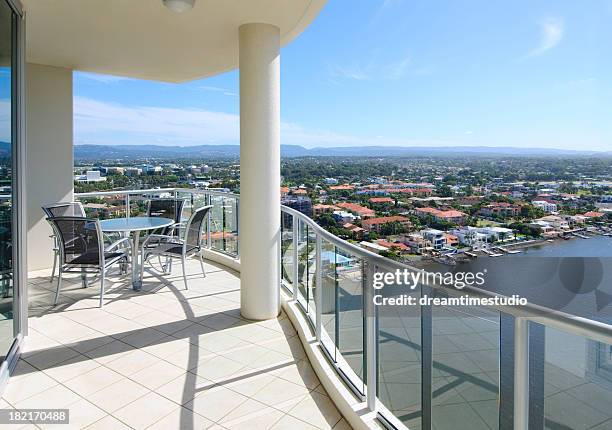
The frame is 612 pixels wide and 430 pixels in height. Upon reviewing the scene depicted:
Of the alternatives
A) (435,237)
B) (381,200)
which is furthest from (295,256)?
(381,200)

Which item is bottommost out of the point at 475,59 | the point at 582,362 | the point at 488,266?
the point at 488,266

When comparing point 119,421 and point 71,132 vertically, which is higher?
point 71,132

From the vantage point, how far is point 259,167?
3766 mm

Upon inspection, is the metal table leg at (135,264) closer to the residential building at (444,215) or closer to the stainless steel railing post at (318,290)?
the stainless steel railing post at (318,290)

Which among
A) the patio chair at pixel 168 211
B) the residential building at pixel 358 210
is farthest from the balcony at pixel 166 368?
the residential building at pixel 358 210

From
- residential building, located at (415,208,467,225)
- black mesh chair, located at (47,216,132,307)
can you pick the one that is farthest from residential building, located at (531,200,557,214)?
black mesh chair, located at (47,216,132,307)

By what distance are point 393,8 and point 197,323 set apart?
1497cm

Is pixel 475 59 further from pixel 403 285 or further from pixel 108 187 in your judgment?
pixel 403 285

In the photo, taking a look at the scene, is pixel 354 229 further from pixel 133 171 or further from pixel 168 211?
pixel 133 171

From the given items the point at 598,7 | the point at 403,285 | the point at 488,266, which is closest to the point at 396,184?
the point at 488,266

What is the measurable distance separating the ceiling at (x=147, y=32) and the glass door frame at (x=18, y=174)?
486mm

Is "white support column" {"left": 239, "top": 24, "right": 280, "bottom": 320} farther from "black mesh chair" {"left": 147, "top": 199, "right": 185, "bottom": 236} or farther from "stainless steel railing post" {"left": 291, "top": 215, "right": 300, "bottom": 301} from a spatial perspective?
"black mesh chair" {"left": 147, "top": 199, "right": 185, "bottom": 236}

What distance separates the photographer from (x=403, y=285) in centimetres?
187

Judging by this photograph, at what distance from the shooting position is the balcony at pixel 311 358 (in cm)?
121
